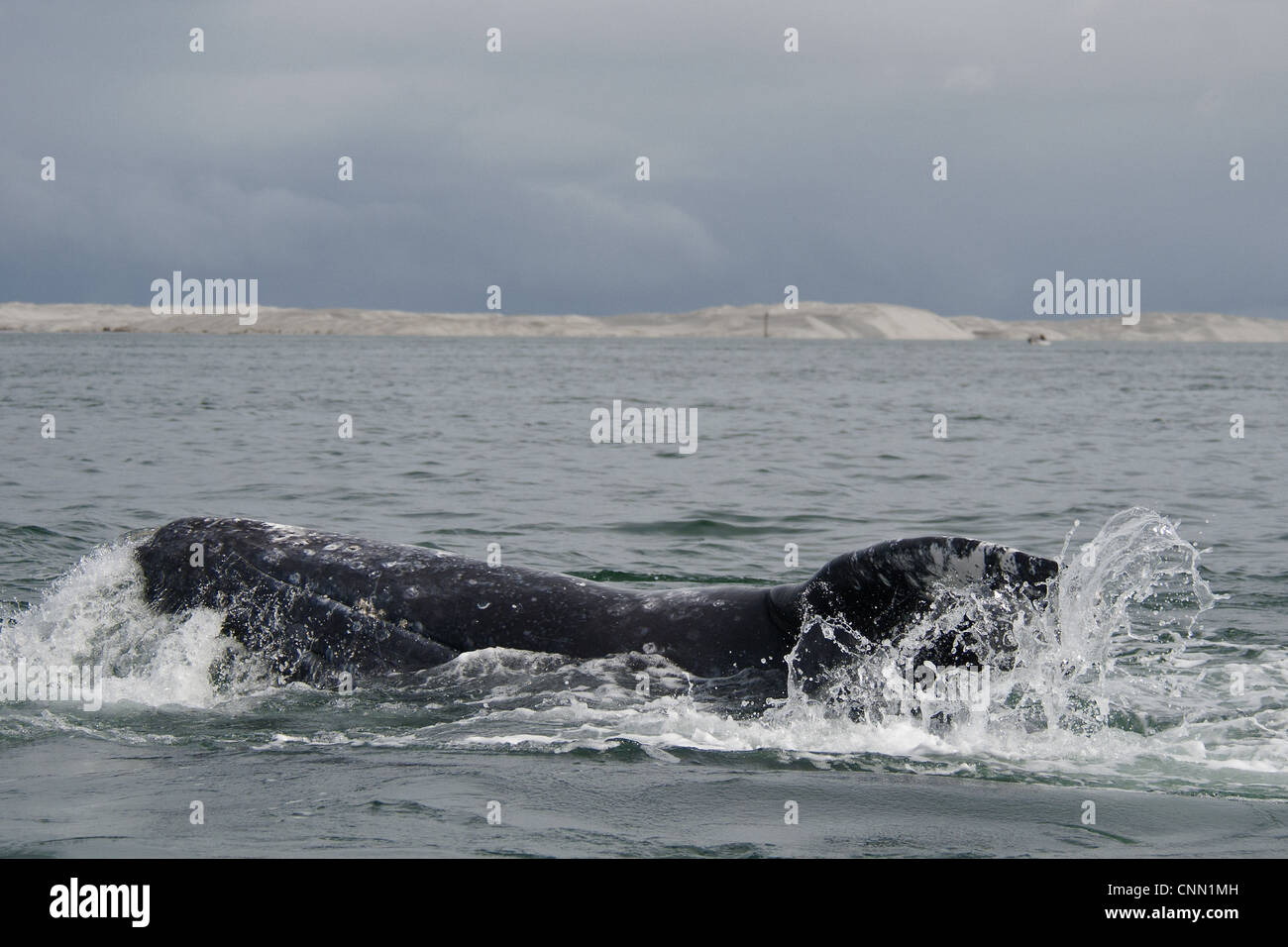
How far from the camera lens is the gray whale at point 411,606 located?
843 cm

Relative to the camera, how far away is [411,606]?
891 cm

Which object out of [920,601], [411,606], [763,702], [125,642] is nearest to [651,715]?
[763,702]

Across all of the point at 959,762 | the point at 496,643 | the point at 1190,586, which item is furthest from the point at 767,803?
the point at 1190,586

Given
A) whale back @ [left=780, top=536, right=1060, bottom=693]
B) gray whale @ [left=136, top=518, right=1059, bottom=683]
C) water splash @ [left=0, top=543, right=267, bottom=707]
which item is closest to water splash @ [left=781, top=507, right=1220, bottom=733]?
whale back @ [left=780, top=536, right=1060, bottom=693]

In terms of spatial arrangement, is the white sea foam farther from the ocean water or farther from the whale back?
the whale back

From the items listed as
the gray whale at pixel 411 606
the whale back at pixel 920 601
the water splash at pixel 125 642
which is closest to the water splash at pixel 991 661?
the whale back at pixel 920 601

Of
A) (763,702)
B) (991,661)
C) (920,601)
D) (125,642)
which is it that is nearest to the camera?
(920,601)

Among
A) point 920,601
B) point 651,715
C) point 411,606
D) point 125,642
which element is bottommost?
point 651,715

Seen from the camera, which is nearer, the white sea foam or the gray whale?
the white sea foam

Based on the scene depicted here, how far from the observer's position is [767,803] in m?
6.62

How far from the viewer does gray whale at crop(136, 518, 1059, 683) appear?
8430mm

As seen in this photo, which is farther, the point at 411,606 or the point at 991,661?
the point at 411,606

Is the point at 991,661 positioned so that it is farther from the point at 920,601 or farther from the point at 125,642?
the point at 125,642
